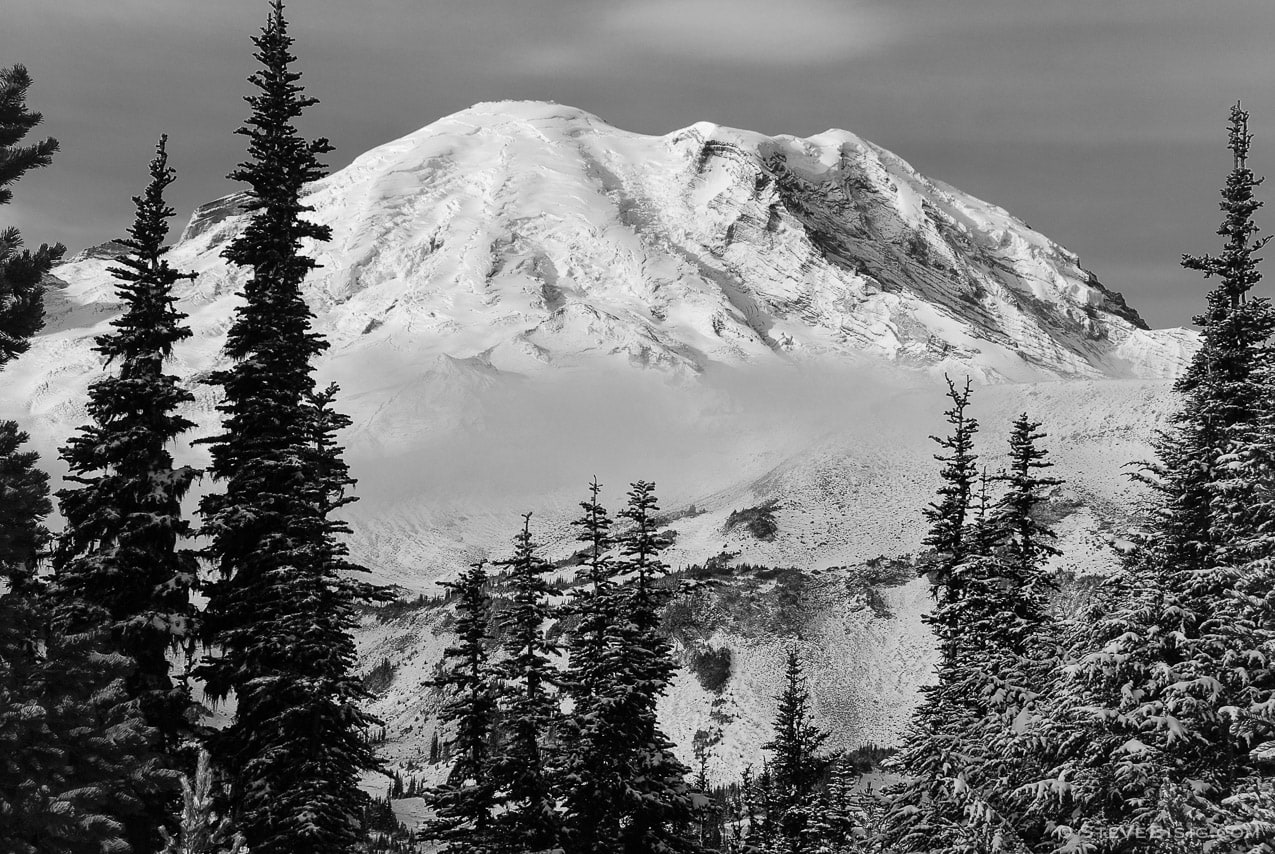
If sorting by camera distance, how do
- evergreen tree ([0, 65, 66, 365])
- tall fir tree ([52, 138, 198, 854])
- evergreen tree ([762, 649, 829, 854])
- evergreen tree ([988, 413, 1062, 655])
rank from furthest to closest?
evergreen tree ([762, 649, 829, 854]) → evergreen tree ([988, 413, 1062, 655]) → tall fir tree ([52, 138, 198, 854]) → evergreen tree ([0, 65, 66, 365])

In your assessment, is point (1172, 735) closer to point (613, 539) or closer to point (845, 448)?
point (613, 539)

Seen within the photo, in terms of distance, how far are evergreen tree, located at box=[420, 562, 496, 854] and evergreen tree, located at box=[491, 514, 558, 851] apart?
26.9 inches

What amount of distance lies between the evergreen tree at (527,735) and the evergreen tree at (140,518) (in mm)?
7792

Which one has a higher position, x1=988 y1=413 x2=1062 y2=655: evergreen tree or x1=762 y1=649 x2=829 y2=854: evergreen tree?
x1=988 y1=413 x2=1062 y2=655: evergreen tree

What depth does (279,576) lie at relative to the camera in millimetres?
24891

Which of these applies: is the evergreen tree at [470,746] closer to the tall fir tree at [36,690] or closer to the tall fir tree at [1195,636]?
the tall fir tree at [36,690]

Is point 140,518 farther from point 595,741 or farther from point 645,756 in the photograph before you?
point 645,756

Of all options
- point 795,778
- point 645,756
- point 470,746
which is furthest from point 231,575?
point 795,778

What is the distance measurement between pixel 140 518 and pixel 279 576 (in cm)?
284

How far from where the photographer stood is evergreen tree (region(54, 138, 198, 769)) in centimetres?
2436

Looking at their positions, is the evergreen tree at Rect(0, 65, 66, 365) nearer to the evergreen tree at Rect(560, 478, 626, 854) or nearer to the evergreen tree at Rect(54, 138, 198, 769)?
the evergreen tree at Rect(54, 138, 198, 769)

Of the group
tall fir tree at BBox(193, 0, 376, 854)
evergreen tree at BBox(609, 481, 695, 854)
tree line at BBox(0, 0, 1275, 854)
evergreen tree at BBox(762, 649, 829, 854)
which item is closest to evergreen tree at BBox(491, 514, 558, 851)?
tree line at BBox(0, 0, 1275, 854)

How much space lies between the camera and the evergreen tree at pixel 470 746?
31.3 meters


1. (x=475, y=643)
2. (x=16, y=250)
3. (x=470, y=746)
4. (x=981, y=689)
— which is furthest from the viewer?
(x=475, y=643)
